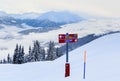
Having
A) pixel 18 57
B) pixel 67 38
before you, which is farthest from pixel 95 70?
pixel 18 57

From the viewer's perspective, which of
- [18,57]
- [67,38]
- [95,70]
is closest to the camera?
[95,70]

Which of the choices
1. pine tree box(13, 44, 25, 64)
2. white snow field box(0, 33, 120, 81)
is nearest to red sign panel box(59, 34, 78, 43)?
white snow field box(0, 33, 120, 81)

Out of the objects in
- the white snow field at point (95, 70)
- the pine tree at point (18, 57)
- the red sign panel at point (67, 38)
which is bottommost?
the pine tree at point (18, 57)

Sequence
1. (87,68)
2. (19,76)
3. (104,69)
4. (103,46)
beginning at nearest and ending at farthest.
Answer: (104,69)
(87,68)
(19,76)
(103,46)

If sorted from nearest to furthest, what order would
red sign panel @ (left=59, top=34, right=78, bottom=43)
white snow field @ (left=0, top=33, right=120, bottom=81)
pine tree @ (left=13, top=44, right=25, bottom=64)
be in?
white snow field @ (left=0, top=33, right=120, bottom=81), red sign panel @ (left=59, top=34, right=78, bottom=43), pine tree @ (left=13, top=44, right=25, bottom=64)

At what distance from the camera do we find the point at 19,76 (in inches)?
969

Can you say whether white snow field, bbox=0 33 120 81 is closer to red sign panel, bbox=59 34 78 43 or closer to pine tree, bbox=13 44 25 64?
red sign panel, bbox=59 34 78 43

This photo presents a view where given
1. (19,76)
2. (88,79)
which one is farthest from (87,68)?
(19,76)

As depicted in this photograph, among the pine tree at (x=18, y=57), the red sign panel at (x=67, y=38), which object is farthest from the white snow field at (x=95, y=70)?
the pine tree at (x=18, y=57)

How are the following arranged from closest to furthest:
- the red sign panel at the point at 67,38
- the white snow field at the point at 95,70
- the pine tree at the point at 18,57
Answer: the white snow field at the point at 95,70 < the red sign panel at the point at 67,38 < the pine tree at the point at 18,57

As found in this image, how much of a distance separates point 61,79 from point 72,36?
2800mm

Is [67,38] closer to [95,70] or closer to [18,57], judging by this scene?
[95,70]

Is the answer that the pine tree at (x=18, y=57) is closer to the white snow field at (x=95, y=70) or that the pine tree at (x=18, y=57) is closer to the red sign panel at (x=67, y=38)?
the white snow field at (x=95, y=70)

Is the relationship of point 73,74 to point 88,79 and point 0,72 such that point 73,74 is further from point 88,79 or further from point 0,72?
point 0,72
